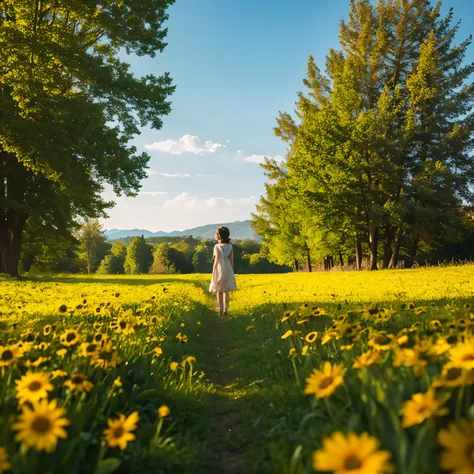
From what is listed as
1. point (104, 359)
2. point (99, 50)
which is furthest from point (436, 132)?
point (104, 359)

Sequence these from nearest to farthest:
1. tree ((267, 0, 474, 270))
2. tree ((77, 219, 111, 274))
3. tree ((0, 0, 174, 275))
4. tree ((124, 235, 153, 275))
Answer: tree ((0, 0, 174, 275)), tree ((267, 0, 474, 270)), tree ((77, 219, 111, 274)), tree ((124, 235, 153, 275))

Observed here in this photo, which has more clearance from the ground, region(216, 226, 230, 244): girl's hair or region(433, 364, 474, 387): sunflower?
region(216, 226, 230, 244): girl's hair

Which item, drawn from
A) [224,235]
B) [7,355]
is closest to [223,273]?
[224,235]

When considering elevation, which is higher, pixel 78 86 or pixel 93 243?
pixel 78 86

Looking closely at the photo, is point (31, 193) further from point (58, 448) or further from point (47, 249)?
point (58, 448)

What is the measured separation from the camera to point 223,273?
1068cm

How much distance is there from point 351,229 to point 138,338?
82.0 ft

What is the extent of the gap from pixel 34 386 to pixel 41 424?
1.91 feet

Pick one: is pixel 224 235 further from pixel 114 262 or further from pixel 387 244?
pixel 114 262

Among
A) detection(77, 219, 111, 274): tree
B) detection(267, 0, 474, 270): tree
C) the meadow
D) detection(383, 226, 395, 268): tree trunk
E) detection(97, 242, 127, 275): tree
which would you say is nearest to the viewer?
the meadow

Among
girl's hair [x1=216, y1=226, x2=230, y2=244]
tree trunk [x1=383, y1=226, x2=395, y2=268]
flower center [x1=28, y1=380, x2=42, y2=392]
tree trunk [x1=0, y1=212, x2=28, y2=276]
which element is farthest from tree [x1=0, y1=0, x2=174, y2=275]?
tree trunk [x1=383, y1=226, x2=395, y2=268]

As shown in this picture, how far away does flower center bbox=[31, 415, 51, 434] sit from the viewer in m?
1.74

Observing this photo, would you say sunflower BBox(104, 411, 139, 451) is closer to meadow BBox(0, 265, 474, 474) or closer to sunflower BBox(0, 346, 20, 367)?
meadow BBox(0, 265, 474, 474)

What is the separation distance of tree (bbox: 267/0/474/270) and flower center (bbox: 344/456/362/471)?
2448 cm
